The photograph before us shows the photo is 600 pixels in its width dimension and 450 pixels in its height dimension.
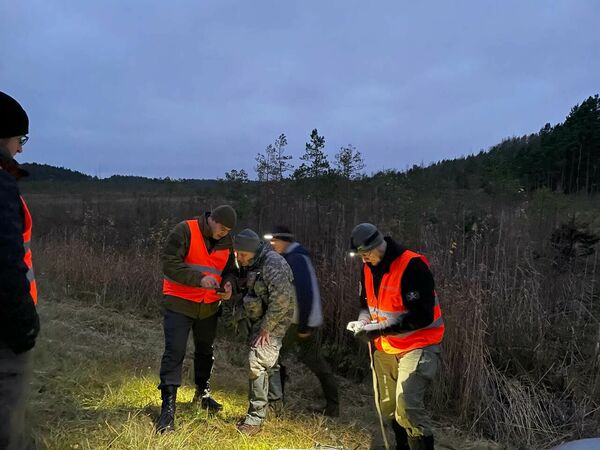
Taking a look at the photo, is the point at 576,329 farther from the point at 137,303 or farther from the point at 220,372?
the point at 137,303

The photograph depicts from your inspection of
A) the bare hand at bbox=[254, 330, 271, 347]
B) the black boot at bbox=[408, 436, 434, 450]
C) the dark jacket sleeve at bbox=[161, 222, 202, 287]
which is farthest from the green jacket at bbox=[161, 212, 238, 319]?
the black boot at bbox=[408, 436, 434, 450]

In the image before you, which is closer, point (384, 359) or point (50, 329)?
point (384, 359)

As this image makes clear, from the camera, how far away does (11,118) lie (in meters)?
2.20

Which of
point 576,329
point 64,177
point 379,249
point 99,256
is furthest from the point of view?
point 64,177

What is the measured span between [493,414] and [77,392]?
152 inches

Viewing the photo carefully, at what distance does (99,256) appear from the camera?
9.77m

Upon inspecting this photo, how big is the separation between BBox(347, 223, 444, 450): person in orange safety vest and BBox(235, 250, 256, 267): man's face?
95 centimetres

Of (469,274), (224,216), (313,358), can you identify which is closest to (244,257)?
(224,216)

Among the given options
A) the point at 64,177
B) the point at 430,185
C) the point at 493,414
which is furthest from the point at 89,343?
the point at 64,177

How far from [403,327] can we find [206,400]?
6.60 feet

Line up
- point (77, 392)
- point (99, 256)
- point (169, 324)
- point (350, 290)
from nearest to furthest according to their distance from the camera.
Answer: point (169, 324)
point (77, 392)
point (350, 290)
point (99, 256)

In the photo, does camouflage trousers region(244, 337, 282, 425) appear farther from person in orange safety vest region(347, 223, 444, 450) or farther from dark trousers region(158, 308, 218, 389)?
person in orange safety vest region(347, 223, 444, 450)

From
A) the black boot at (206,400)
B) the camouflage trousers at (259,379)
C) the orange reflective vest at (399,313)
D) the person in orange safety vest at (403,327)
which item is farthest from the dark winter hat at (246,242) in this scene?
the black boot at (206,400)

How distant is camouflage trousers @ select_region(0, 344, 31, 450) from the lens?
2.07 meters
